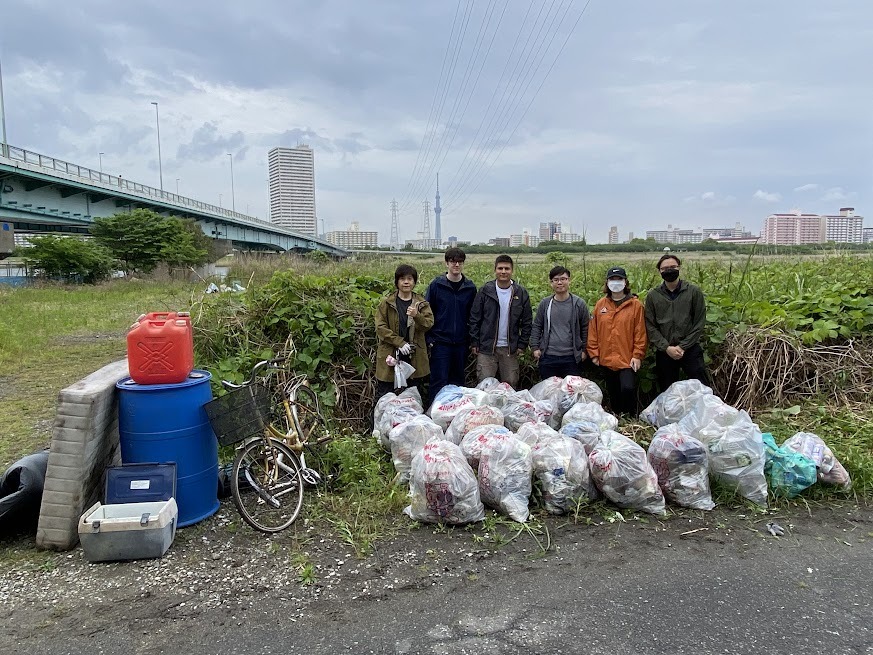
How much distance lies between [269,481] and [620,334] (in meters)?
3.33

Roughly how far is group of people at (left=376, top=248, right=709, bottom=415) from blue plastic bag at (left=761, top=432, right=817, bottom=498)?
1338mm

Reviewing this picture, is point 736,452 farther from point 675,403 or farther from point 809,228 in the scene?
point 809,228

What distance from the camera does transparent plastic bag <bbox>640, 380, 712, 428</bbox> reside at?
4.87 metres

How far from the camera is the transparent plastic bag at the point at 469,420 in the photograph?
177 inches

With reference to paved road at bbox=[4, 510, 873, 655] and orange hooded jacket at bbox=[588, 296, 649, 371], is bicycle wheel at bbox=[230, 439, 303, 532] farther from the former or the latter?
orange hooded jacket at bbox=[588, 296, 649, 371]

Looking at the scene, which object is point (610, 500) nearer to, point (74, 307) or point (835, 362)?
point (835, 362)

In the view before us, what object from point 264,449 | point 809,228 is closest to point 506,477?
point 264,449

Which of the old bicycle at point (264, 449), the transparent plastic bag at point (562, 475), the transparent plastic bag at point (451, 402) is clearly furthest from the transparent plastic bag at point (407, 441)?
the transparent plastic bag at point (562, 475)

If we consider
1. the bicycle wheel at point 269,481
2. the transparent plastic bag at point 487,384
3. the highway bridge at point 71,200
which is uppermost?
the highway bridge at point 71,200

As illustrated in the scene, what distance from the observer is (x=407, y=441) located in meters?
4.31

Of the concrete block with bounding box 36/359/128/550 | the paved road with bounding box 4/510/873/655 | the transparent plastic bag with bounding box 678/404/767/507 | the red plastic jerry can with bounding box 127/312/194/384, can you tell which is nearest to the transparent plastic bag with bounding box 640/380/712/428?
the transparent plastic bag with bounding box 678/404/767/507

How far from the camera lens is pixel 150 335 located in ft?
12.1

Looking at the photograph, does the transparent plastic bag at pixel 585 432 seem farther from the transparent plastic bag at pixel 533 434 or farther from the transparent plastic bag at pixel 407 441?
the transparent plastic bag at pixel 407 441

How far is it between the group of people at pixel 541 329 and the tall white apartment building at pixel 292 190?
7878 cm
